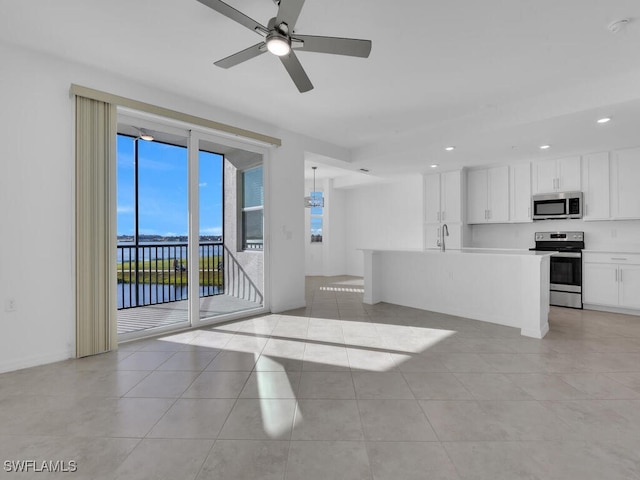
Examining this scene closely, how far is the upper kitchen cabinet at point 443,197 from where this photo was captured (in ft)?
20.5

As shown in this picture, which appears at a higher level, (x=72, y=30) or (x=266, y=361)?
(x=72, y=30)

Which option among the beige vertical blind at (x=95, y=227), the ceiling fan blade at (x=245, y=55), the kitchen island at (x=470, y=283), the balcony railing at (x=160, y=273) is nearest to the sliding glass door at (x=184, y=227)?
the balcony railing at (x=160, y=273)

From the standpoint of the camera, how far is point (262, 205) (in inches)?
185

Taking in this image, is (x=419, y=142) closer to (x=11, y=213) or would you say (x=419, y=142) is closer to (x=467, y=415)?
(x=467, y=415)

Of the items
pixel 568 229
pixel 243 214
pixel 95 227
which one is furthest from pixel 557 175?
pixel 95 227

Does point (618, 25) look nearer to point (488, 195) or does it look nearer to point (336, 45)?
point (336, 45)

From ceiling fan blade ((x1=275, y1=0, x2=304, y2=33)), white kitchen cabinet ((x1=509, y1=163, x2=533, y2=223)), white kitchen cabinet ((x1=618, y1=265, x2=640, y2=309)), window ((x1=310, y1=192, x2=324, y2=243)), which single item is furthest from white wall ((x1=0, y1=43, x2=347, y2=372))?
white kitchen cabinet ((x1=618, y1=265, x2=640, y2=309))

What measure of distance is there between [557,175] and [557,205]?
1.65 feet

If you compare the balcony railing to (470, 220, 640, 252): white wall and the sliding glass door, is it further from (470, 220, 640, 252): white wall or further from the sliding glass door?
(470, 220, 640, 252): white wall

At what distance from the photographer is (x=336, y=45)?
2119mm

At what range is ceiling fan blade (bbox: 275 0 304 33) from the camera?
1797mm

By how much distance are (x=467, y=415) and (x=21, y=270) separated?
359cm

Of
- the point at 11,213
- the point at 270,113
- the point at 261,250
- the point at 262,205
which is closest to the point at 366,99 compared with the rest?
the point at 270,113

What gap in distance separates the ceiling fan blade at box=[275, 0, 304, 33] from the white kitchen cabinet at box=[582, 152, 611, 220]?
5.36 metres
